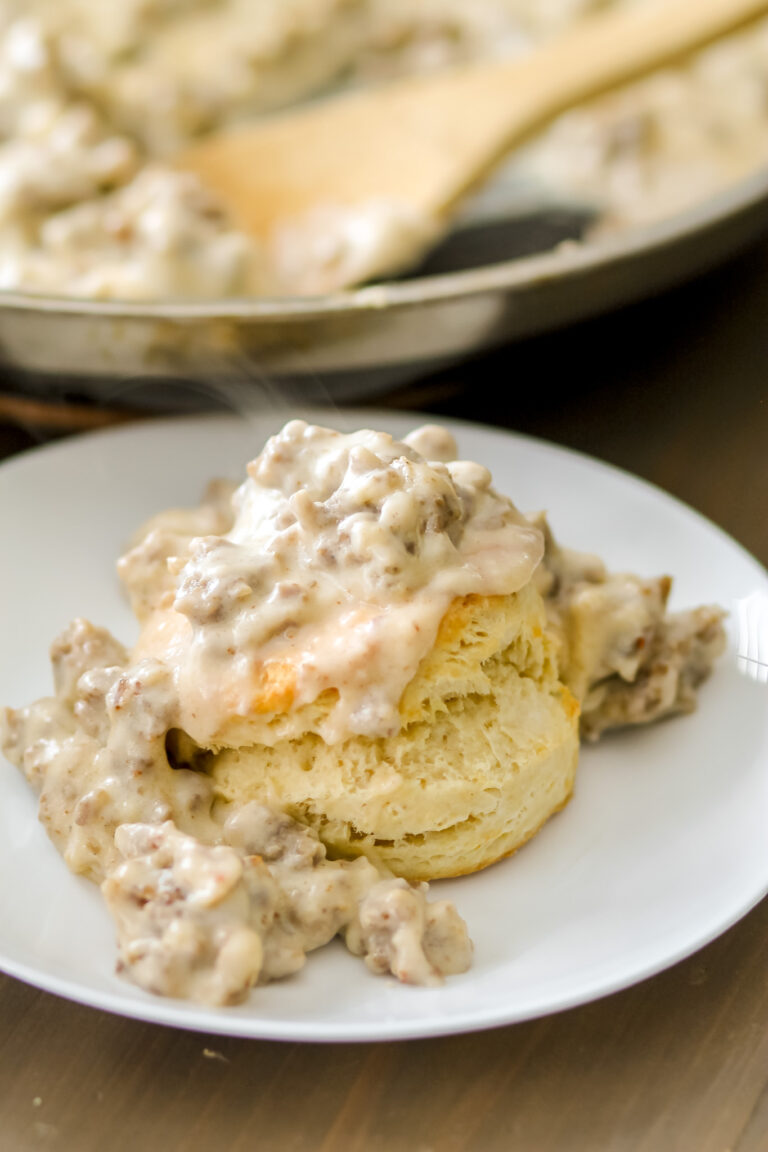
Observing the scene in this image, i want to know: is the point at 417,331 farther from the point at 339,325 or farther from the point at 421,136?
the point at 421,136

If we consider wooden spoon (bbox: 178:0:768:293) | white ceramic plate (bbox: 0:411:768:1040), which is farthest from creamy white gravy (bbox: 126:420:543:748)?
wooden spoon (bbox: 178:0:768:293)

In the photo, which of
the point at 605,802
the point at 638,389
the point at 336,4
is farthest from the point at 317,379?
the point at 336,4

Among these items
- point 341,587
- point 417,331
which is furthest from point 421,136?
point 341,587

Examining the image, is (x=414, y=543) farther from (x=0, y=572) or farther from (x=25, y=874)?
(x=0, y=572)

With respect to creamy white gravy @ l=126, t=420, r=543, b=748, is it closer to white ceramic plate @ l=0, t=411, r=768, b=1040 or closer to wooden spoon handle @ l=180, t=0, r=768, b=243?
white ceramic plate @ l=0, t=411, r=768, b=1040

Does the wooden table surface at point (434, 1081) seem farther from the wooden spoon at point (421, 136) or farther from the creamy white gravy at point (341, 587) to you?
the wooden spoon at point (421, 136)

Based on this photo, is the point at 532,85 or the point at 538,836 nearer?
the point at 538,836

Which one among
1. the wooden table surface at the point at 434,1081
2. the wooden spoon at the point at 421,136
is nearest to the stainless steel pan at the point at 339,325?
the wooden spoon at the point at 421,136
